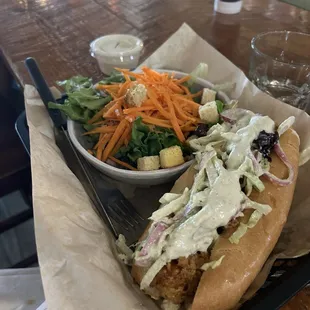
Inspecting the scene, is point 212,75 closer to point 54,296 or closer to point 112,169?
point 112,169

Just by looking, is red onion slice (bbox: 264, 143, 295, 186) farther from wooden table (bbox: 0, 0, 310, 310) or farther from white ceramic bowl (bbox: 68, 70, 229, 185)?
wooden table (bbox: 0, 0, 310, 310)

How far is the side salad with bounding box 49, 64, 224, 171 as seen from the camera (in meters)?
1.18

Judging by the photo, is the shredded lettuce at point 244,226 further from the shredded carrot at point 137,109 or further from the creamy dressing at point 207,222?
the shredded carrot at point 137,109

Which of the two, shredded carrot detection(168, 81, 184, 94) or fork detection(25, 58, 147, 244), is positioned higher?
shredded carrot detection(168, 81, 184, 94)

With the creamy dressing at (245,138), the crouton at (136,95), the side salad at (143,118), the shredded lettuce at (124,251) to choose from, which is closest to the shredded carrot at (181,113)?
the side salad at (143,118)

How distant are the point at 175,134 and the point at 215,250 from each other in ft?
1.36

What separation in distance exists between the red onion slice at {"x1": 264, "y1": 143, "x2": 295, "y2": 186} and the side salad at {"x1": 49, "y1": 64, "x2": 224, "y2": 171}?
221mm

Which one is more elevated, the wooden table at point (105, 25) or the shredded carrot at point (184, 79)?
the shredded carrot at point (184, 79)

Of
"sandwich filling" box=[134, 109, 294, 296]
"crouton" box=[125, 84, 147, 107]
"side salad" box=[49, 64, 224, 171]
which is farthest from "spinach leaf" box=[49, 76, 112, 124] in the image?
"sandwich filling" box=[134, 109, 294, 296]

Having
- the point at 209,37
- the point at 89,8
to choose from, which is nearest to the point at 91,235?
the point at 209,37

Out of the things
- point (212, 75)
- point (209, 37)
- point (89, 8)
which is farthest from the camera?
point (89, 8)

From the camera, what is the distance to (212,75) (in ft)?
4.90

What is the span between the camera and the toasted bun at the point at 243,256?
2.76ft

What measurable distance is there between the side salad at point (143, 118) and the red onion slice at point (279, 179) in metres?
0.22
